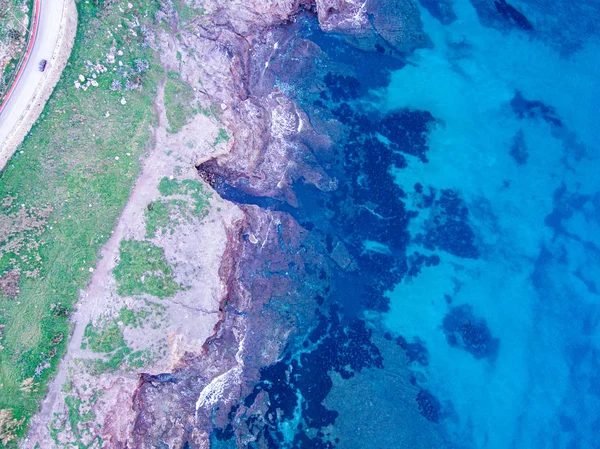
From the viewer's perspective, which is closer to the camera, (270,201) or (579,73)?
(270,201)

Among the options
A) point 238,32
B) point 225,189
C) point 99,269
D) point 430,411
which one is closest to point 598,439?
point 430,411

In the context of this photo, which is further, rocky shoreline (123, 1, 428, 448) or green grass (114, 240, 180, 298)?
rocky shoreline (123, 1, 428, 448)

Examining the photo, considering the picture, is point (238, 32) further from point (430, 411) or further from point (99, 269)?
point (430, 411)

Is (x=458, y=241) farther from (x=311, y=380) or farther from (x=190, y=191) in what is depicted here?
(x=190, y=191)

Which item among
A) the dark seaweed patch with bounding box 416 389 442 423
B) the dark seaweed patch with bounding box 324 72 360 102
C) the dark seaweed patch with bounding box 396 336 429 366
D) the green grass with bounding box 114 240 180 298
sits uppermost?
the dark seaweed patch with bounding box 324 72 360 102

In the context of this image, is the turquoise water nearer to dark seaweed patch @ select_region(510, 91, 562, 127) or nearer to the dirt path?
dark seaweed patch @ select_region(510, 91, 562, 127)

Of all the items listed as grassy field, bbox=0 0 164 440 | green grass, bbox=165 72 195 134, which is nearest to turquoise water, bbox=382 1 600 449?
green grass, bbox=165 72 195 134
